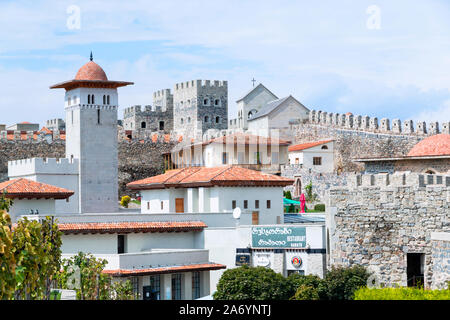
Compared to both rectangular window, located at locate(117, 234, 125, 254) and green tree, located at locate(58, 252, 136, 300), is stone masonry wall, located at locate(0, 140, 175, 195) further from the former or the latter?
green tree, located at locate(58, 252, 136, 300)

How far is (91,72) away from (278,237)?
69.8 feet

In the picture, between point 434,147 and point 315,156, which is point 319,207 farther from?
point 434,147

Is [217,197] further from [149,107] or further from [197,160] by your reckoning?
[149,107]

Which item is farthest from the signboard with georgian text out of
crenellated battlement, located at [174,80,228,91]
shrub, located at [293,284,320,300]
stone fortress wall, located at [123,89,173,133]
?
stone fortress wall, located at [123,89,173,133]

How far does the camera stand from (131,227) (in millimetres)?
31641

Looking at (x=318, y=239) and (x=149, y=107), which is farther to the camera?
(x=149, y=107)

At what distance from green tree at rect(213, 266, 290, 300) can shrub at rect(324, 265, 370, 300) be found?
1602 millimetres

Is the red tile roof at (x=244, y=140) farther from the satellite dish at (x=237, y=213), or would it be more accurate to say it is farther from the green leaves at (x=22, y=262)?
the green leaves at (x=22, y=262)

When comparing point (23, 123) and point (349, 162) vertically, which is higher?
point (23, 123)

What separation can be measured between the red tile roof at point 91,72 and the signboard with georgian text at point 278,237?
19.9 metres

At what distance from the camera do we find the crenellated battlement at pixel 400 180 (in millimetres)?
23062

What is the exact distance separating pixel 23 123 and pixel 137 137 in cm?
1933
